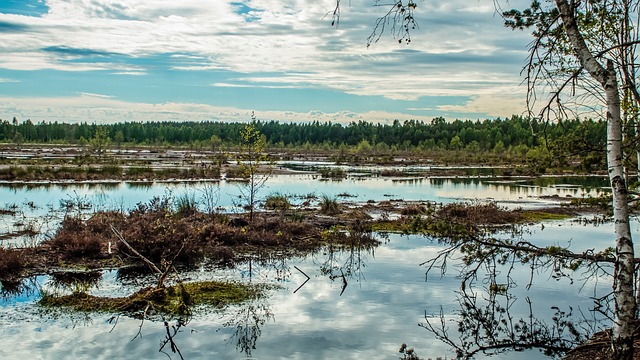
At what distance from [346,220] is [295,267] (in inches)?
360

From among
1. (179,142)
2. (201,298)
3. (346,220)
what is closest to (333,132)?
(179,142)

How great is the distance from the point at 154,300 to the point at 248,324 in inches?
95.6

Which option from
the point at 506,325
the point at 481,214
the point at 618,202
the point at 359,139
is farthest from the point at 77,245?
the point at 359,139

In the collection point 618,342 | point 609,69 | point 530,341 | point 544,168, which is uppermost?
point 609,69

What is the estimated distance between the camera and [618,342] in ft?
26.2

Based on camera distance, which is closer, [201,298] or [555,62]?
[555,62]

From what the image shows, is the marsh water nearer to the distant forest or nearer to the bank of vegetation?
the bank of vegetation

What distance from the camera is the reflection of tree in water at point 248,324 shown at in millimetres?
10883

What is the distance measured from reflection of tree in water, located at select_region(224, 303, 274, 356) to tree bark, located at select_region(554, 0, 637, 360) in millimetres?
5841

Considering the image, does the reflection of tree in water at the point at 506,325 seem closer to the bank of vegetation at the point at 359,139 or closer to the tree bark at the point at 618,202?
the tree bark at the point at 618,202

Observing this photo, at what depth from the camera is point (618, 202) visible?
7.65m

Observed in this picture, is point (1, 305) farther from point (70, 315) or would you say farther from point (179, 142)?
point (179, 142)

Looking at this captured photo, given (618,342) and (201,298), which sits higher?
(618,342)

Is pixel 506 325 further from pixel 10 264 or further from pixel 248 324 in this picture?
pixel 10 264
